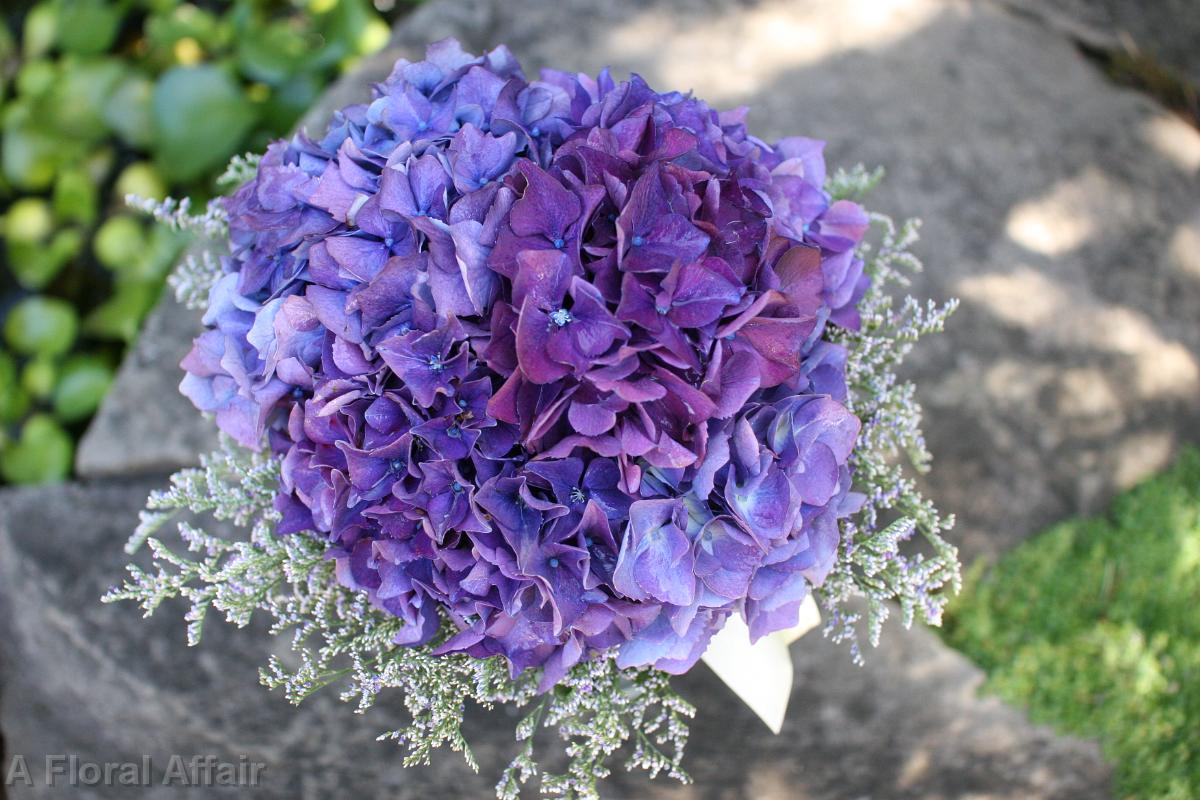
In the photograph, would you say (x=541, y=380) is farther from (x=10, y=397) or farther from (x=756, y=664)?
(x=10, y=397)

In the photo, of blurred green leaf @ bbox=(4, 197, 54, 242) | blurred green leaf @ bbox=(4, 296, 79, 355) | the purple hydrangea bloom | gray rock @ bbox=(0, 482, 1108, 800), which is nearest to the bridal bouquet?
the purple hydrangea bloom

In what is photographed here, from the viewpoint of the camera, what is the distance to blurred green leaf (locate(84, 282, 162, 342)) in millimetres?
1677

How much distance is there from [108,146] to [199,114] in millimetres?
365

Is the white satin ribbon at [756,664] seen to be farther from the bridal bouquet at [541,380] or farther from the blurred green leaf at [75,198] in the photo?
the blurred green leaf at [75,198]

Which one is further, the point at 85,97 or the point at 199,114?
the point at 85,97

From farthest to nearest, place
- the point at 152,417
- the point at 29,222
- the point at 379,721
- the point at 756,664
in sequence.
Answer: the point at 29,222 → the point at 152,417 → the point at 379,721 → the point at 756,664

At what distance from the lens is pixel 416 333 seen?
2.15 ft

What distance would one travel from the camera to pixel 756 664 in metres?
0.92

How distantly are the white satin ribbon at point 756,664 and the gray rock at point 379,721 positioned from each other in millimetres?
224

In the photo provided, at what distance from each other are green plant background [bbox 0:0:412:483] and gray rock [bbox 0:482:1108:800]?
0.45m

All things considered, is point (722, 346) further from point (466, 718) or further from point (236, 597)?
point (466, 718)

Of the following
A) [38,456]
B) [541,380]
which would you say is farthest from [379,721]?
[38,456]

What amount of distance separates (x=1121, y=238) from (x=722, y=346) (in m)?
1.15

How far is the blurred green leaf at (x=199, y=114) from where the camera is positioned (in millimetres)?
1599
